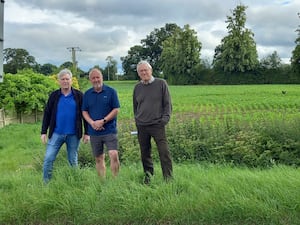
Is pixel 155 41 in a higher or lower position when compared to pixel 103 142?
higher

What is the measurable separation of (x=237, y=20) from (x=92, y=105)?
6724 centimetres

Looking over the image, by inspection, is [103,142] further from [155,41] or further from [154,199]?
[155,41]

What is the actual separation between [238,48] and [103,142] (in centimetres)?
6531

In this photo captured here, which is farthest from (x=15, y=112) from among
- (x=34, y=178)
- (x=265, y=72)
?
(x=265, y=72)

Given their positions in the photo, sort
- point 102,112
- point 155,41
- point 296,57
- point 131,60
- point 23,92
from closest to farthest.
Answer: point 102,112 < point 23,92 < point 296,57 < point 131,60 < point 155,41

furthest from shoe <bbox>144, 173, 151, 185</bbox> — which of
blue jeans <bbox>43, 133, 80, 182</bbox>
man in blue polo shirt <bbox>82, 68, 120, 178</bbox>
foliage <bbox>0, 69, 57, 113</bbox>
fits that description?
foliage <bbox>0, 69, 57, 113</bbox>

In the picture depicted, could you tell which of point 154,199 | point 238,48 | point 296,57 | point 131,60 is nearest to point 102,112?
point 154,199

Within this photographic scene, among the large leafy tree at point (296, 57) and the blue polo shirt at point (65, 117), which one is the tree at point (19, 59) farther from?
the blue polo shirt at point (65, 117)

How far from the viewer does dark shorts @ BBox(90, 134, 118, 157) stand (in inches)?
231

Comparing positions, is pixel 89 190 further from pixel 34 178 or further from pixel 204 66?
pixel 204 66

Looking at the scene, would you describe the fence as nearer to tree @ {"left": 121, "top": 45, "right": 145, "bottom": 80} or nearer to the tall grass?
the tall grass

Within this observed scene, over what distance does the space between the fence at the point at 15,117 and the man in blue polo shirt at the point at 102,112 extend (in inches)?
487

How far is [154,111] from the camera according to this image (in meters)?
5.61

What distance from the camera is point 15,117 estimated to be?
1886 cm
